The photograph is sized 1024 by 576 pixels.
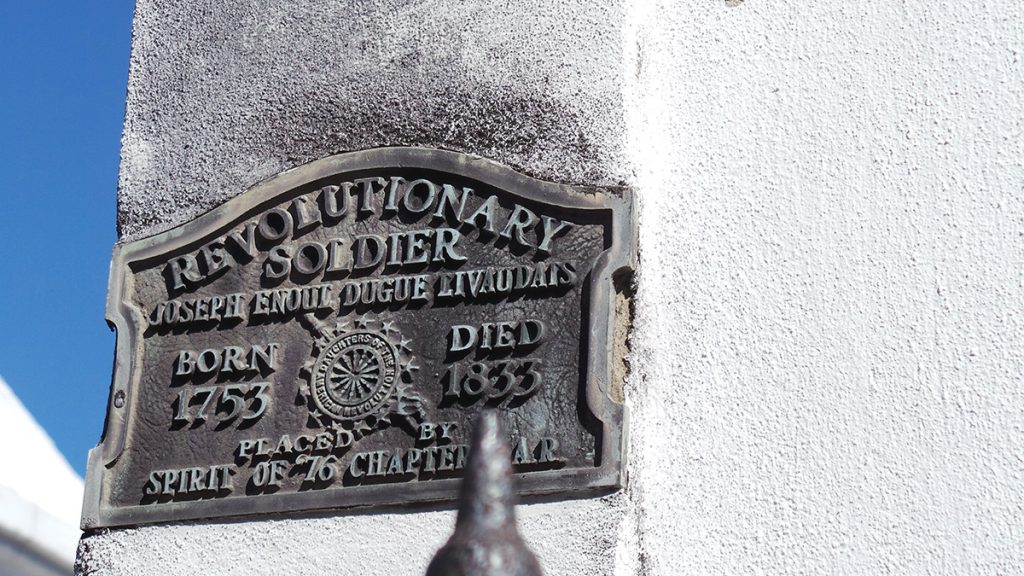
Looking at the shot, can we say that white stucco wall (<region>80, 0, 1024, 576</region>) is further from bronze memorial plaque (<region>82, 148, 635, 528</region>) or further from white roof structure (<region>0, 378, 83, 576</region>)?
white roof structure (<region>0, 378, 83, 576</region>)

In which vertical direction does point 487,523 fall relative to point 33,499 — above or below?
below

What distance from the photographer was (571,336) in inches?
128

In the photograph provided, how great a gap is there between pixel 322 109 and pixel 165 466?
1023mm

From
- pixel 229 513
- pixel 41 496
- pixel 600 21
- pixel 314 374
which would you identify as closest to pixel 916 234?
pixel 600 21

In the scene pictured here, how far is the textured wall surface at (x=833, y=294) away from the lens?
2906 millimetres

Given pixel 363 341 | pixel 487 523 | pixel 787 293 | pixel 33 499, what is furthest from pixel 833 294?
pixel 33 499

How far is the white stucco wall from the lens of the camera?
9.59ft

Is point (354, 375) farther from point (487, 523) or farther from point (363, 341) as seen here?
point (487, 523)

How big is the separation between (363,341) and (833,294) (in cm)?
114

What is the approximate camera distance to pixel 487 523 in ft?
4.90

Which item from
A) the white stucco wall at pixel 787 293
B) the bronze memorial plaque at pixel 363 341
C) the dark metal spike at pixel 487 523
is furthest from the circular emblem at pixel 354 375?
the dark metal spike at pixel 487 523

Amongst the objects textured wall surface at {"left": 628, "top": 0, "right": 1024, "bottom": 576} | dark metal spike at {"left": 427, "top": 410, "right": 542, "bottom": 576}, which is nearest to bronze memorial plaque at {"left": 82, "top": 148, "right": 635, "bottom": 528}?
textured wall surface at {"left": 628, "top": 0, "right": 1024, "bottom": 576}

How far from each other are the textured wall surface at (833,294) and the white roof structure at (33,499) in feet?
9.19

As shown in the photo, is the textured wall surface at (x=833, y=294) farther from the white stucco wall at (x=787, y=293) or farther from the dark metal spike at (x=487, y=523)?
the dark metal spike at (x=487, y=523)
